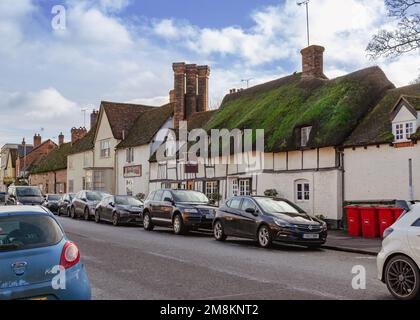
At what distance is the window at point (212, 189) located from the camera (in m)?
28.5

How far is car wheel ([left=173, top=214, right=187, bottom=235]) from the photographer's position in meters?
19.1

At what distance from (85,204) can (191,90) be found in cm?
1473

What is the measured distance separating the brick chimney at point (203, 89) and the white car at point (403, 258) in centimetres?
3236

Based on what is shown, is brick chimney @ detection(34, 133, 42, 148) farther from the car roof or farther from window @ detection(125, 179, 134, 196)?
the car roof

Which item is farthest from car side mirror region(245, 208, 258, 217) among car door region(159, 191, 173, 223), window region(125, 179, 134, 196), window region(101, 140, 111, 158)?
window region(101, 140, 111, 158)

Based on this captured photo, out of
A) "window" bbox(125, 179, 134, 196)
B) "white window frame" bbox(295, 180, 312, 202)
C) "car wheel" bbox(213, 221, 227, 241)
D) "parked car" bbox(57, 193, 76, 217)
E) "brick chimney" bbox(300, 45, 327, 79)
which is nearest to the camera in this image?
"car wheel" bbox(213, 221, 227, 241)

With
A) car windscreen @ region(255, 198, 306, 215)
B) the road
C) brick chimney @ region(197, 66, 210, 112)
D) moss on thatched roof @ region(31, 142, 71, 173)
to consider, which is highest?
brick chimney @ region(197, 66, 210, 112)

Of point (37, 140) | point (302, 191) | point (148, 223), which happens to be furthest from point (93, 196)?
point (37, 140)

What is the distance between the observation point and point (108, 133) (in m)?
43.5

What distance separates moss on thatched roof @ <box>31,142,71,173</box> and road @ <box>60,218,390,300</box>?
43.6 m

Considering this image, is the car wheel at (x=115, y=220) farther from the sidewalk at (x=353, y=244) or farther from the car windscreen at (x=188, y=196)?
the sidewalk at (x=353, y=244)

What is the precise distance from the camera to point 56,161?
5984 cm
